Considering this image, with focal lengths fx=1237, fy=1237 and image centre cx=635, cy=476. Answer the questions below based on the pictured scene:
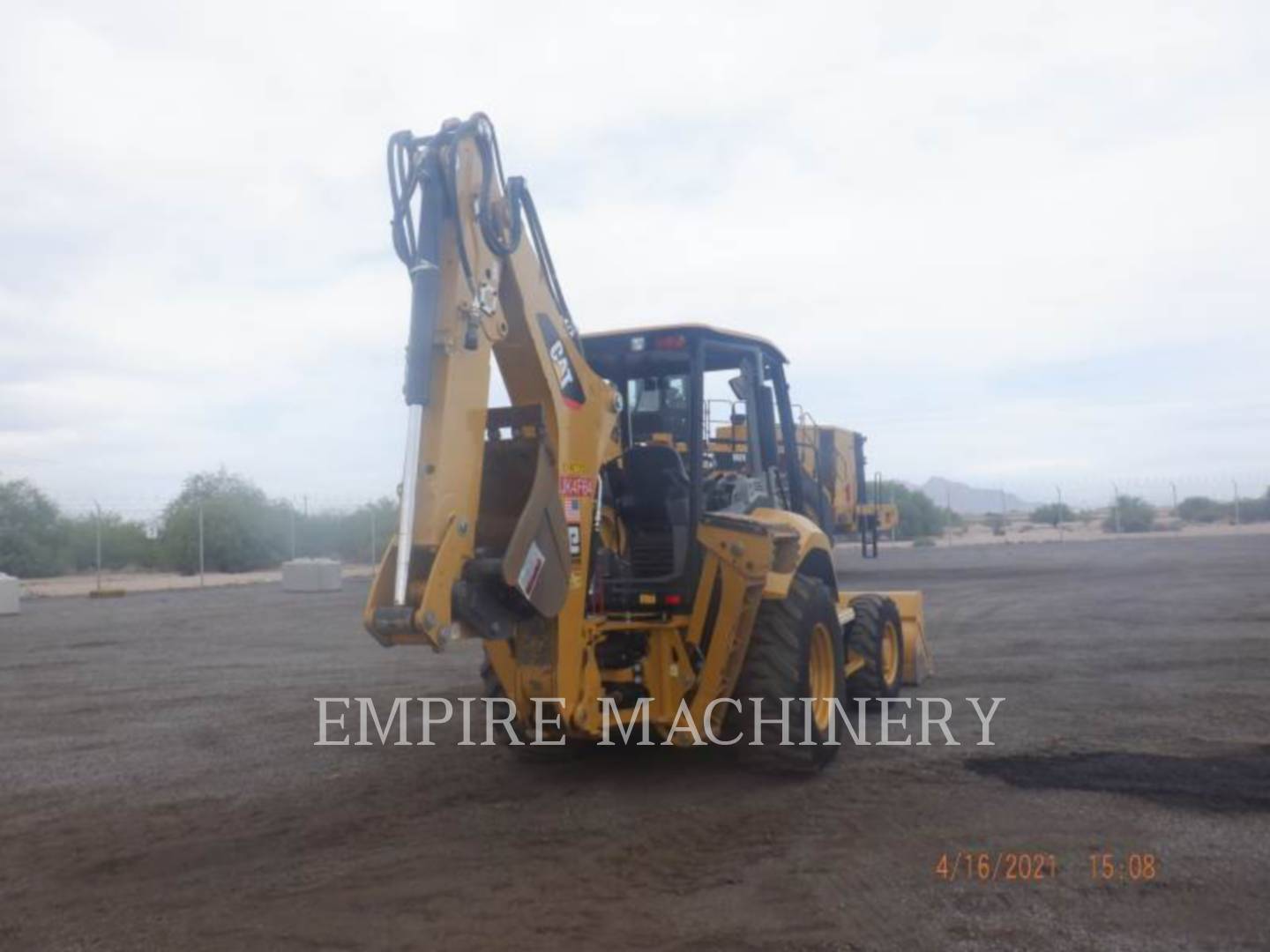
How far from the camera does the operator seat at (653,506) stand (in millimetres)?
8023

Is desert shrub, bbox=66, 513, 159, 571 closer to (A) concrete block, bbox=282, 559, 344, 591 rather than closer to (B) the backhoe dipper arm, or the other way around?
(A) concrete block, bbox=282, 559, 344, 591

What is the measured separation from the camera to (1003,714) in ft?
32.8

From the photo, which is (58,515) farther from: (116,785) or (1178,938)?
(1178,938)

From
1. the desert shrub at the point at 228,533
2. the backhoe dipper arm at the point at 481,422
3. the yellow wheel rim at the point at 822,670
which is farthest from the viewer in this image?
the desert shrub at the point at 228,533

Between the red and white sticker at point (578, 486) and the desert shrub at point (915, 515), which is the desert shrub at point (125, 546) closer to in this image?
the desert shrub at point (915, 515)

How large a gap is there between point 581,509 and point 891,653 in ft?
16.2

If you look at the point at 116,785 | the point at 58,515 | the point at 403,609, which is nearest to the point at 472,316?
the point at 403,609

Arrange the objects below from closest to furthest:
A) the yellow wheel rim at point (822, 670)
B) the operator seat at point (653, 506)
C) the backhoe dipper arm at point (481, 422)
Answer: the backhoe dipper arm at point (481, 422), the operator seat at point (653, 506), the yellow wheel rim at point (822, 670)

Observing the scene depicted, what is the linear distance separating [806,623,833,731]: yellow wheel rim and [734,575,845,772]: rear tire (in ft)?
0.93
